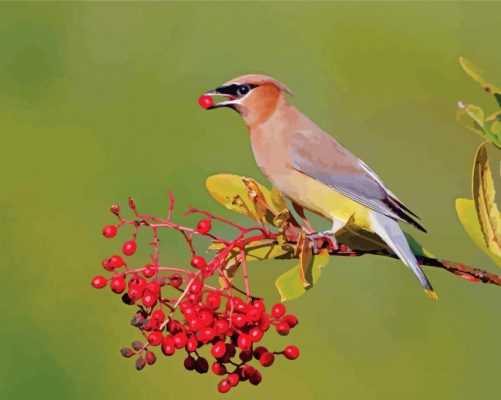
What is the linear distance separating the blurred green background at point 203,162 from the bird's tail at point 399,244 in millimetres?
1844

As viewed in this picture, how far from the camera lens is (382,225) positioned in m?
2.71

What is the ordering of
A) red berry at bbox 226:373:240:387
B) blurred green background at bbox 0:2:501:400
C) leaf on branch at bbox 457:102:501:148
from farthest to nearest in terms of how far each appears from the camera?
blurred green background at bbox 0:2:501:400
red berry at bbox 226:373:240:387
leaf on branch at bbox 457:102:501:148

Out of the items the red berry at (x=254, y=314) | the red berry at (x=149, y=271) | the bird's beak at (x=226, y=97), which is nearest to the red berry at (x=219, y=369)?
the red berry at (x=254, y=314)

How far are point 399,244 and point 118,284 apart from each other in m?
0.58

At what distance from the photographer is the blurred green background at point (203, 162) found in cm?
494

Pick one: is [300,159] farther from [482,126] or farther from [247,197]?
[482,126]

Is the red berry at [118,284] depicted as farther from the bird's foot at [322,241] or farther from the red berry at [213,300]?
the bird's foot at [322,241]

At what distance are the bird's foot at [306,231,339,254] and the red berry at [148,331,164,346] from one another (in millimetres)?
362

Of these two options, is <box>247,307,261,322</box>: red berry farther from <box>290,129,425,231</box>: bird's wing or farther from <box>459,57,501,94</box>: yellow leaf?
<box>459,57,501,94</box>: yellow leaf

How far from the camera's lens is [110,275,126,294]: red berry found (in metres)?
2.53

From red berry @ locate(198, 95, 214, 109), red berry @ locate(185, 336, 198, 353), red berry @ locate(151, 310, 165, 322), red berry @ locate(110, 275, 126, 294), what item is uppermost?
red berry @ locate(198, 95, 214, 109)

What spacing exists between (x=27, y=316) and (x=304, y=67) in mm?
2132

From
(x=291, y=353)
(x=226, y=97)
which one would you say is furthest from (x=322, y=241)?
(x=226, y=97)

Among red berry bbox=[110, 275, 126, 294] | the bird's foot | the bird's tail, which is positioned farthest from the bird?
red berry bbox=[110, 275, 126, 294]
